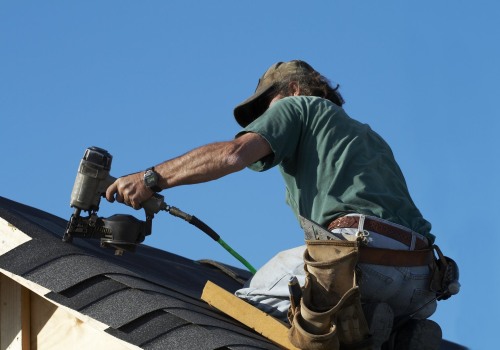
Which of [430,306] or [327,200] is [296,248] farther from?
[430,306]

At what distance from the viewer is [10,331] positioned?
5.87 metres

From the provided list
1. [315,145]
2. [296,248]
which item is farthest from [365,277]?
[315,145]

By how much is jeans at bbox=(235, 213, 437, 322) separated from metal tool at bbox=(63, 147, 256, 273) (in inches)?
25.6

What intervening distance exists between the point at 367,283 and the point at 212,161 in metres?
0.96

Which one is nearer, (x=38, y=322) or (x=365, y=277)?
(x=365, y=277)

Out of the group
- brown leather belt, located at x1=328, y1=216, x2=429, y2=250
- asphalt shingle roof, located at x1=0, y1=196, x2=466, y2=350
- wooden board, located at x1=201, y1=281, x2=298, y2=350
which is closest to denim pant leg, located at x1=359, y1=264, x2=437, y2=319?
brown leather belt, located at x1=328, y1=216, x2=429, y2=250

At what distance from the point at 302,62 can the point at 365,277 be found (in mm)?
1550

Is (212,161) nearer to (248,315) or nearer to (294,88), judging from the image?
(248,315)

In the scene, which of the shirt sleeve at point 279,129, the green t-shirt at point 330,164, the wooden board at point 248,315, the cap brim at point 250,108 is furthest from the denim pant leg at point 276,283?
the cap brim at point 250,108

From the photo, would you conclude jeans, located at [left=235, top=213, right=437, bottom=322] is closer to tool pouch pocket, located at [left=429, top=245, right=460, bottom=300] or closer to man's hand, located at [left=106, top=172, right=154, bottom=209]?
tool pouch pocket, located at [left=429, top=245, right=460, bottom=300]

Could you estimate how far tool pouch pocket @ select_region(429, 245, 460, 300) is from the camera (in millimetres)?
5574

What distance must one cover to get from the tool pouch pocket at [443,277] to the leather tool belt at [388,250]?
0.35 feet

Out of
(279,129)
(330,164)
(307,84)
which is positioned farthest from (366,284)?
(307,84)

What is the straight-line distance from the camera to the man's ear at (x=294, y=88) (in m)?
6.17
